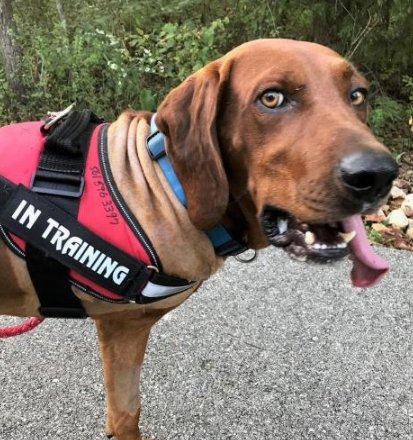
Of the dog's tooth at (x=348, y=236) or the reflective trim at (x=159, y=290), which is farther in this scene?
the reflective trim at (x=159, y=290)

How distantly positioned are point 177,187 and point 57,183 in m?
0.41

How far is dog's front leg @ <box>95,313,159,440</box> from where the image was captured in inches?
93.0

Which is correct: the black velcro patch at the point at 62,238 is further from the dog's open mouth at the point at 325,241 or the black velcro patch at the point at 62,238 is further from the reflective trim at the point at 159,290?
the dog's open mouth at the point at 325,241

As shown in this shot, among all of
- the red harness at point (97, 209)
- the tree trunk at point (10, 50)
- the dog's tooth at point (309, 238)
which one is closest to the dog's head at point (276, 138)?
the dog's tooth at point (309, 238)

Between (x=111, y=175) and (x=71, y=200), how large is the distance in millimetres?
164

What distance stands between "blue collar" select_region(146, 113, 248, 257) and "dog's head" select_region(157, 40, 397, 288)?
7 centimetres

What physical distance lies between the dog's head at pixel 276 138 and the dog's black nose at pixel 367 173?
2cm

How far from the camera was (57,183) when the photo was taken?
198 cm

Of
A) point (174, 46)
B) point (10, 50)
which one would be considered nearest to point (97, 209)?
point (174, 46)

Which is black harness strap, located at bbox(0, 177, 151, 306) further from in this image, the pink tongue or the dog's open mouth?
the pink tongue

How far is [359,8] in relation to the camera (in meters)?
5.88

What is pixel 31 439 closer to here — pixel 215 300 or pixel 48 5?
pixel 215 300

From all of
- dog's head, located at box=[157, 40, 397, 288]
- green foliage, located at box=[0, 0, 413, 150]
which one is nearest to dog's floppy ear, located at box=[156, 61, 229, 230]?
dog's head, located at box=[157, 40, 397, 288]

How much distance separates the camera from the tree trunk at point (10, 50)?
6414 mm
